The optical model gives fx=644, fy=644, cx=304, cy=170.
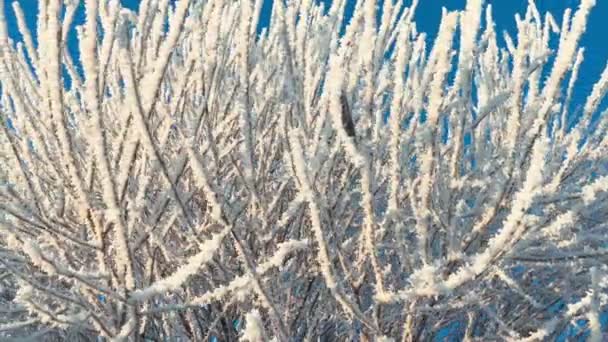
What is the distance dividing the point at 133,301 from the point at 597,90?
6.72 ft

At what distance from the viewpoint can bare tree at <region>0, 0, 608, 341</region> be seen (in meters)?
1.42

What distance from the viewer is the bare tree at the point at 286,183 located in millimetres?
1418

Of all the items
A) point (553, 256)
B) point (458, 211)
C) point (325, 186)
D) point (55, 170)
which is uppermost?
point (55, 170)

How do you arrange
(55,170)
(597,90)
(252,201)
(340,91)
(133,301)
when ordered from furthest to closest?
(597,90) < (252,201) < (55,170) < (133,301) < (340,91)

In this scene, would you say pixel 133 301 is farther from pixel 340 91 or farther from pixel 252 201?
pixel 340 91

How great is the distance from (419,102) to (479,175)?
1.75ft

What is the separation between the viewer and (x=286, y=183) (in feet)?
7.45

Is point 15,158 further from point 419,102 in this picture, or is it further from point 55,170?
point 419,102

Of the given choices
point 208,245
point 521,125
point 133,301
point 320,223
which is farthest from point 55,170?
point 521,125

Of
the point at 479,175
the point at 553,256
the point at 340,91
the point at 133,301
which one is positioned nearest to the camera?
the point at 340,91

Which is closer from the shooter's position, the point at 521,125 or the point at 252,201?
the point at 521,125

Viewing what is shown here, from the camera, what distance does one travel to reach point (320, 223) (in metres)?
1.42

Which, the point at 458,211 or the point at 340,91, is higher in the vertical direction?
the point at 340,91

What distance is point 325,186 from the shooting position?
1838 millimetres
